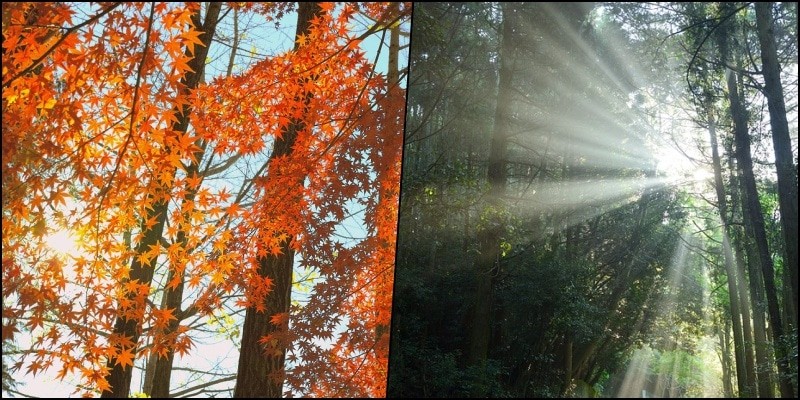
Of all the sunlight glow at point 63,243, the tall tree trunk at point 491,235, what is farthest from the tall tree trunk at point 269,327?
the tall tree trunk at point 491,235

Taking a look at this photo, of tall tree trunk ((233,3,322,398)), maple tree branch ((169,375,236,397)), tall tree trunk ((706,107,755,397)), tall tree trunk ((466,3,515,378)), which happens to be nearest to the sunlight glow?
tall tree trunk ((233,3,322,398))

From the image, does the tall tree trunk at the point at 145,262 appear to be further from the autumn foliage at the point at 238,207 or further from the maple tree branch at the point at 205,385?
the maple tree branch at the point at 205,385

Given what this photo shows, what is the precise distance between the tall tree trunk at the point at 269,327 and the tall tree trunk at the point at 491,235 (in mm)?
1411

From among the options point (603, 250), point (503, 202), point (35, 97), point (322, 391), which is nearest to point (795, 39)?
point (603, 250)

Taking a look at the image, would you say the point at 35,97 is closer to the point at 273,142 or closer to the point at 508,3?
the point at 273,142

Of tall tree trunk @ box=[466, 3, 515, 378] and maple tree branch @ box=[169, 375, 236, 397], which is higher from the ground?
tall tree trunk @ box=[466, 3, 515, 378]

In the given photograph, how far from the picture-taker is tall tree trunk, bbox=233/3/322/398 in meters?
3.33

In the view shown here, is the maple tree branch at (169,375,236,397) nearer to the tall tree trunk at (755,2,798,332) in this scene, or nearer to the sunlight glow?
the sunlight glow

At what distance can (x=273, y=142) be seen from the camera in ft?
11.6

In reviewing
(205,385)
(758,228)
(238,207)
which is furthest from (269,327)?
(758,228)

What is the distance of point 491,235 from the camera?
2.11 m

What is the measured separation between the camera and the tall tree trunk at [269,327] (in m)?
3.33

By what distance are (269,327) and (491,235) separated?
5.45 ft

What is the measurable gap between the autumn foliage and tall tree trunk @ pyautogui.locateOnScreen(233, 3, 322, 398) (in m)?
0.04
